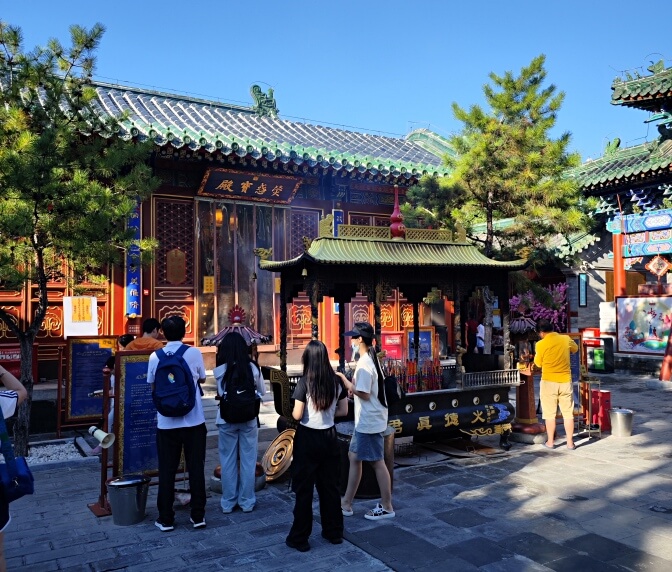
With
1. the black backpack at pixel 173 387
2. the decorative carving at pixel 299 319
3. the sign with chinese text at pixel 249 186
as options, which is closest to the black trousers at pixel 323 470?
the black backpack at pixel 173 387

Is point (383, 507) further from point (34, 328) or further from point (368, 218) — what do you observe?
point (368, 218)

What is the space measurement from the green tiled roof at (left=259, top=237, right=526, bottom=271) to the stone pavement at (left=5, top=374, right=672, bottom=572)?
2.49 meters

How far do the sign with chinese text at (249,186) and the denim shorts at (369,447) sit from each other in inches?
421

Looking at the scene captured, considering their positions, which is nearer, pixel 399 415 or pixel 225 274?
pixel 399 415

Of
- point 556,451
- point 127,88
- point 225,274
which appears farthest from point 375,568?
point 127,88

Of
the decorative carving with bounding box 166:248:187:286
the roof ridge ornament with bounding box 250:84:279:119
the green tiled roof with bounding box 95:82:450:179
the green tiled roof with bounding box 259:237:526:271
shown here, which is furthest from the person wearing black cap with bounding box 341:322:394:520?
the roof ridge ornament with bounding box 250:84:279:119

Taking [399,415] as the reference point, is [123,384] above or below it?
above

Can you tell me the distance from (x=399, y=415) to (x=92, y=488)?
3.47m

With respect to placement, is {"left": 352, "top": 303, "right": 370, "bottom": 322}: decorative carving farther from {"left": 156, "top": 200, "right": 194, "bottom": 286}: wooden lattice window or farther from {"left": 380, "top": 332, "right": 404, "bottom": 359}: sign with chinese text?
{"left": 156, "top": 200, "right": 194, "bottom": 286}: wooden lattice window

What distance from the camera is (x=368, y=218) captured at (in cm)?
1705

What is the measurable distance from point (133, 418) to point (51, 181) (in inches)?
118

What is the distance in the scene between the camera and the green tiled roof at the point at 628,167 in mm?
14344

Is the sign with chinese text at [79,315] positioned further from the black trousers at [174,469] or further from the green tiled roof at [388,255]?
the black trousers at [174,469]

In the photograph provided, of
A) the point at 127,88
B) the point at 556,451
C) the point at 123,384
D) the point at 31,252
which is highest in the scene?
the point at 127,88
